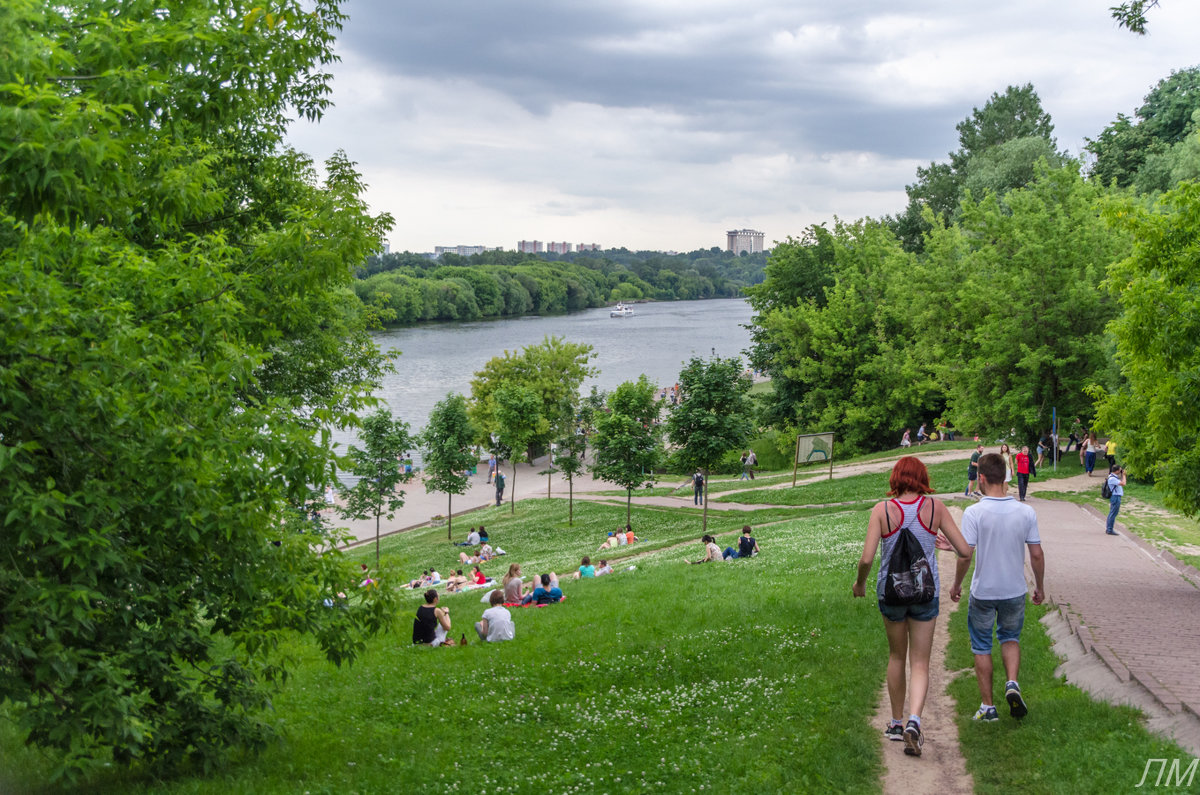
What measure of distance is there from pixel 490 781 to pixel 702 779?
1625 millimetres

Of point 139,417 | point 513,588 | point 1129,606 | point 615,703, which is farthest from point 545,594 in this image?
point 139,417

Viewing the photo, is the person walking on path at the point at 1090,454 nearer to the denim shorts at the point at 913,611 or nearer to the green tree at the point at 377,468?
the green tree at the point at 377,468

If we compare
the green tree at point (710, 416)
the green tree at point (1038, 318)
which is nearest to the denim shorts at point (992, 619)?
the green tree at point (710, 416)

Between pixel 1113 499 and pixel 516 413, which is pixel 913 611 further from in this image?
pixel 516 413

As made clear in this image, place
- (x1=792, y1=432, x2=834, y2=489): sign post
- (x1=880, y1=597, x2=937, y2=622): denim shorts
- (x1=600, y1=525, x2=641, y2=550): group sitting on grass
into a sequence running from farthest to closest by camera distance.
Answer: (x1=792, y1=432, x2=834, y2=489): sign post < (x1=600, y1=525, x2=641, y2=550): group sitting on grass < (x1=880, y1=597, x2=937, y2=622): denim shorts

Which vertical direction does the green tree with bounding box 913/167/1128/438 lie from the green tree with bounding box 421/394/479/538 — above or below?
above

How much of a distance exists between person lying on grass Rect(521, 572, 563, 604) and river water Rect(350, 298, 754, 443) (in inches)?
1821

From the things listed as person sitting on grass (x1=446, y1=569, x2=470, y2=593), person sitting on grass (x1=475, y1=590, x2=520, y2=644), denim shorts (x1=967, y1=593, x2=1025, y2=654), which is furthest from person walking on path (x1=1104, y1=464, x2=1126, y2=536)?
denim shorts (x1=967, y1=593, x2=1025, y2=654)

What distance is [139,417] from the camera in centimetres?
623

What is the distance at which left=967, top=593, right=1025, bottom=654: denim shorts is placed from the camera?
7.51m

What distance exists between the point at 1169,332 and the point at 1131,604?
12.4ft

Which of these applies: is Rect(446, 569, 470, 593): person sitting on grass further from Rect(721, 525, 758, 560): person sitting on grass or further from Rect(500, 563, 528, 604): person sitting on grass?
Rect(721, 525, 758, 560): person sitting on grass

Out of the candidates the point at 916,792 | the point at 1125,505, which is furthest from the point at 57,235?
the point at 1125,505

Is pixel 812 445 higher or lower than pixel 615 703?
lower
